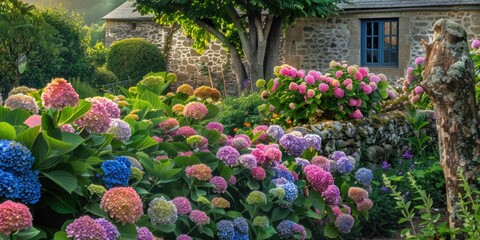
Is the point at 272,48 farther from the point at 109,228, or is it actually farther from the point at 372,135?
the point at 109,228

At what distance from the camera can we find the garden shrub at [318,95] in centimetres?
898

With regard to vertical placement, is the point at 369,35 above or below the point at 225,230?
below

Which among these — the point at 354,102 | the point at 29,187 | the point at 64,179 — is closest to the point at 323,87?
the point at 354,102

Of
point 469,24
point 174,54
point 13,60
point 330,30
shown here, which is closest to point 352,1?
point 330,30

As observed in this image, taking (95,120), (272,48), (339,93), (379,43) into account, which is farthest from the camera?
(379,43)

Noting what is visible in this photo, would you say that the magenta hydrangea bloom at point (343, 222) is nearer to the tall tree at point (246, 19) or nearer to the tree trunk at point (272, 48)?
the tall tree at point (246, 19)

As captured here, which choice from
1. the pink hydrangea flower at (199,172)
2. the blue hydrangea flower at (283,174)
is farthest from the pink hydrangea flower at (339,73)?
the pink hydrangea flower at (199,172)

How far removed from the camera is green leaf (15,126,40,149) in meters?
3.11

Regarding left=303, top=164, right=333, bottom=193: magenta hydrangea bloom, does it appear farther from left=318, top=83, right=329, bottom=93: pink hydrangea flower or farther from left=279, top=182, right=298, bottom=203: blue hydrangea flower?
left=318, top=83, right=329, bottom=93: pink hydrangea flower

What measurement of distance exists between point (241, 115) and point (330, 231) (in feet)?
17.4

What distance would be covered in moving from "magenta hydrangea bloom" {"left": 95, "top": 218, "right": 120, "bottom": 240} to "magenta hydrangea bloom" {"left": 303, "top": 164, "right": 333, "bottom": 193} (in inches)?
83.1

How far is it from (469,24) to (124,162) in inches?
733

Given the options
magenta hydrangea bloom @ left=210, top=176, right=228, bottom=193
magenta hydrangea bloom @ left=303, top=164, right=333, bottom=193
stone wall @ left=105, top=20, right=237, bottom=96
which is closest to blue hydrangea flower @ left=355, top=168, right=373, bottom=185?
magenta hydrangea bloom @ left=303, top=164, right=333, bottom=193

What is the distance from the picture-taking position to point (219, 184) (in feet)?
14.2
